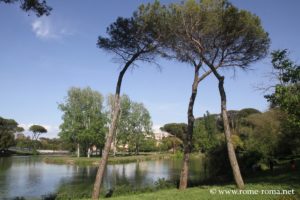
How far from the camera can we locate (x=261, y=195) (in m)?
10.6

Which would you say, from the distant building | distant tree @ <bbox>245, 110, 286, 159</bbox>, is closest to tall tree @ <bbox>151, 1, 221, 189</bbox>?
distant tree @ <bbox>245, 110, 286, 159</bbox>

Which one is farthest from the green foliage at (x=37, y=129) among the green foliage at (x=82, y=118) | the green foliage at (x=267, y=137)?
the green foliage at (x=267, y=137)

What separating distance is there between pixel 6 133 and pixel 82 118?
28.9m

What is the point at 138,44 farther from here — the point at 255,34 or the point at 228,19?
the point at 255,34

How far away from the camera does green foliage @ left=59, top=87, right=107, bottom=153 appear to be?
5234 centimetres

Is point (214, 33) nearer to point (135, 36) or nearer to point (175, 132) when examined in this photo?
point (135, 36)

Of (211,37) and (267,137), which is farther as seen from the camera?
(267,137)

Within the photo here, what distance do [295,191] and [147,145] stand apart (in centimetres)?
5803

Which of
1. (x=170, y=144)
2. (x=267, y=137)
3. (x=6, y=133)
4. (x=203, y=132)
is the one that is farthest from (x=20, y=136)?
(x=267, y=137)

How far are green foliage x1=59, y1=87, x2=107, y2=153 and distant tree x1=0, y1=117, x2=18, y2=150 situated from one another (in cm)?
2478

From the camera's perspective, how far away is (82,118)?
53.2 m

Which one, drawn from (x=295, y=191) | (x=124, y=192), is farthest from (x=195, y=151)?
(x=295, y=191)

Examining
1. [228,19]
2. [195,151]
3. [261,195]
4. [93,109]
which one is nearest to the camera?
[261,195]

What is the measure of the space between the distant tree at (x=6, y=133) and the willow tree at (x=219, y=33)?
64901mm
